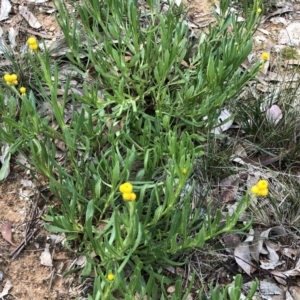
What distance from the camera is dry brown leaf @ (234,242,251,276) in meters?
2.05

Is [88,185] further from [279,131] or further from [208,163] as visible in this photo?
[279,131]

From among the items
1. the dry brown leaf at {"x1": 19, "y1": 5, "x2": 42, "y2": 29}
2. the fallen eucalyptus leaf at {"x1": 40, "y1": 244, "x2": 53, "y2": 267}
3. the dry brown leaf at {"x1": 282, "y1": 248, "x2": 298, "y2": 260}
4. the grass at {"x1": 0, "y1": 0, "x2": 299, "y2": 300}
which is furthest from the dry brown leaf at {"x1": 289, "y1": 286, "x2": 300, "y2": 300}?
the dry brown leaf at {"x1": 19, "y1": 5, "x2": 42, "y2": 29}

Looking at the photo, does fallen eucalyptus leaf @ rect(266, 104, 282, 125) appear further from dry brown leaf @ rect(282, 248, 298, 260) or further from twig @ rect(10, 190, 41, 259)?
twig @ rect(10, 190, 41, 259)

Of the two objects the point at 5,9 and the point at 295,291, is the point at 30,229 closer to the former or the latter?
the point at 295,291

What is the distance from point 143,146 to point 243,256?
0.59 m

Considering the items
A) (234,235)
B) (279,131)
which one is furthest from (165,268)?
(279,131)

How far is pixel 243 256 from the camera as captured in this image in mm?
2074

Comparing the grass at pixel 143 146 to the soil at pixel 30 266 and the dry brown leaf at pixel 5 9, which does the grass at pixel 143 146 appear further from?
the dry brown leaf at pixel 5 9

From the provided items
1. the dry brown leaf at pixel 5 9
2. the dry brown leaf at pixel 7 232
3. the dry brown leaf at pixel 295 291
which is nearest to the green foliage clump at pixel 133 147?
the dry brown leaf at pixel 7 232

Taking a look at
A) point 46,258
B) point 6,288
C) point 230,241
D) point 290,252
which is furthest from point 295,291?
point 6,288

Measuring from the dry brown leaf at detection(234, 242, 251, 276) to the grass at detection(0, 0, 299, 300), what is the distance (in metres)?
0.08

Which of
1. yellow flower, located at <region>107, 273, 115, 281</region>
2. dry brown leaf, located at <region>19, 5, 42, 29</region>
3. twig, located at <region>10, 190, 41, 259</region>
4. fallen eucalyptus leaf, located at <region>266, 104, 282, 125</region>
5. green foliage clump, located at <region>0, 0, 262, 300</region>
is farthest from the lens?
dry brown leaf, located at <region>19, 5, 42, 29</region>

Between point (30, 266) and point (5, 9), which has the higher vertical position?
point (5, 9)

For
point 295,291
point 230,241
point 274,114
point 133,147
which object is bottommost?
point 295,291
